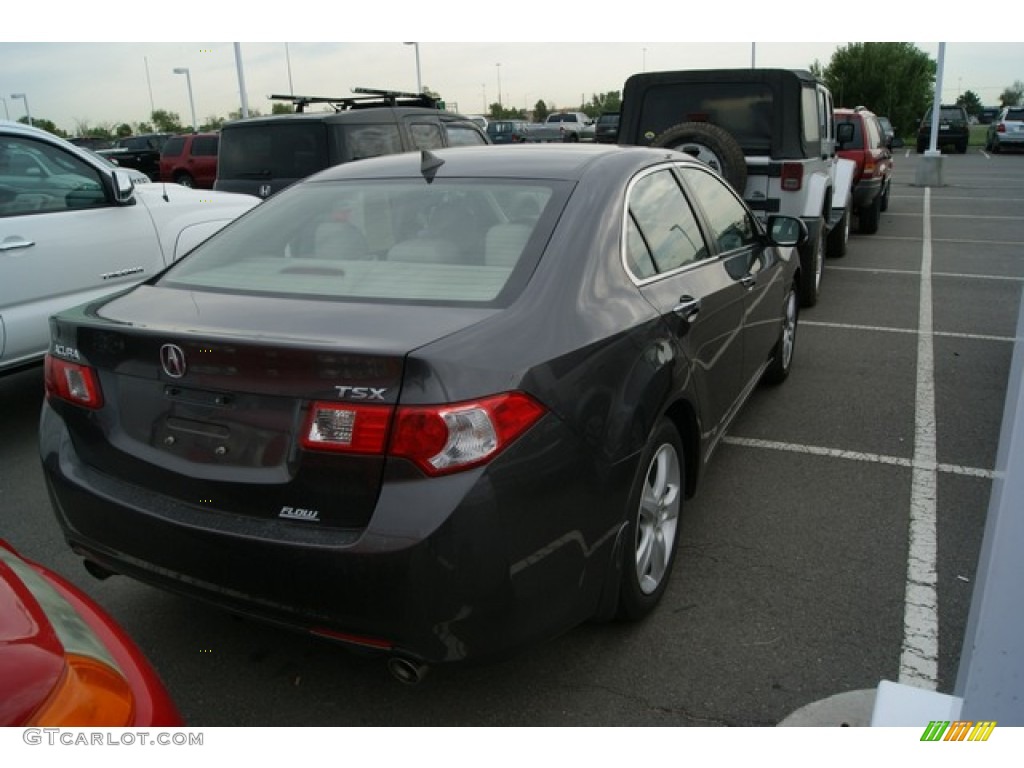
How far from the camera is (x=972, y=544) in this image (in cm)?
353

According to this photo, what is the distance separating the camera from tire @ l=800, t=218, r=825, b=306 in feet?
25.3

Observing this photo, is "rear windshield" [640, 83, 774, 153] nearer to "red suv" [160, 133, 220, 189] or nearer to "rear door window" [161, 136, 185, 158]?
"red suv" [160, 133, 220, 189]

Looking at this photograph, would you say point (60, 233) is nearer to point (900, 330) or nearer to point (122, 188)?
point (122, 188)

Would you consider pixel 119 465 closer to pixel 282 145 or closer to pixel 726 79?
pixel 282 145

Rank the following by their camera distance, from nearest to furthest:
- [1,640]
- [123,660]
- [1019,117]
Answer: [1,640] → [123,660] → [1019,117]

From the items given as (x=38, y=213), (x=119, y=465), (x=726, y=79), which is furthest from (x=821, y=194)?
(x=119, y=465)

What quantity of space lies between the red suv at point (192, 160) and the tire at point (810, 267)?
15.1 meters

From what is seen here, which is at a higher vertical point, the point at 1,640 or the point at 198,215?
the point at 198,215

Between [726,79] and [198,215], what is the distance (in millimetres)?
5073

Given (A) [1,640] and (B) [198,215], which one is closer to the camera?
(A) [1,640]

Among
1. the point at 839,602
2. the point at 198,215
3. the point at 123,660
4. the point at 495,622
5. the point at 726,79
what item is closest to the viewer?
the point at 123,660

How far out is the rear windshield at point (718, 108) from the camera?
7906 mm
